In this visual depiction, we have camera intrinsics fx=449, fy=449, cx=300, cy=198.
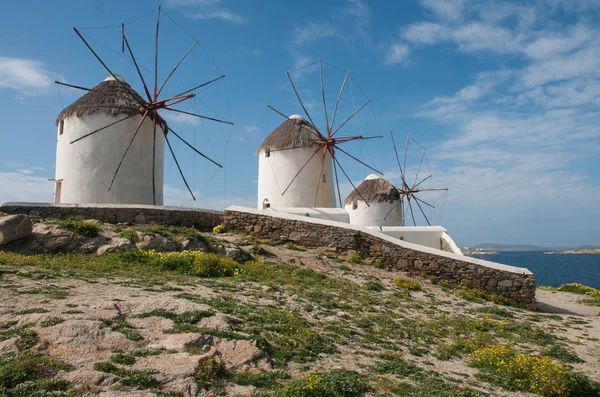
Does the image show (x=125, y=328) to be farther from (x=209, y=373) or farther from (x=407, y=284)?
(x=407, y=284)

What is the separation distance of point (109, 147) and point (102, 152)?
31cm

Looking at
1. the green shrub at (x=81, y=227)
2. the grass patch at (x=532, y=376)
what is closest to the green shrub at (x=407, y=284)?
the grass patch at (x=532, y=376)

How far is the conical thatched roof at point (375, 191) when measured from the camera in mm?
28219

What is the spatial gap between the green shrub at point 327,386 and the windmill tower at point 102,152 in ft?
44.1

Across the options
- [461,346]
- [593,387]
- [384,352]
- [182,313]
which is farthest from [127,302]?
[593,387]

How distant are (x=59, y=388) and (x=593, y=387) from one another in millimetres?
6217

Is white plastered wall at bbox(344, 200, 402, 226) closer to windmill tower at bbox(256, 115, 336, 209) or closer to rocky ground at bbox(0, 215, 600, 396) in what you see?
windmill tower at bbox(256, 115, 336, 209)

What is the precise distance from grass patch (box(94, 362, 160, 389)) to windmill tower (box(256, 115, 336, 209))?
17055mm

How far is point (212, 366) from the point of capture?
472 centimetres

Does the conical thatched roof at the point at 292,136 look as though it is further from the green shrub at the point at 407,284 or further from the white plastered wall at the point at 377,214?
the green shrub at the point at 407,284

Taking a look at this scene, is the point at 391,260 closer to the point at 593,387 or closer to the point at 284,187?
the point at 593,387

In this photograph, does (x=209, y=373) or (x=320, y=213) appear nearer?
(x=209, y=373)

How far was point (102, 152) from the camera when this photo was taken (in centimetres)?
1653

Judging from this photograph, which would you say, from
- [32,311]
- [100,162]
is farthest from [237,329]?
[100,162]
